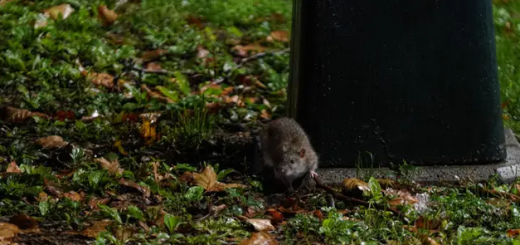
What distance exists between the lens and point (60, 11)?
9.48m

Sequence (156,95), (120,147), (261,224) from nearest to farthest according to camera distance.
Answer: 1. (261,224)
2. (120,147)
3. (156,95)

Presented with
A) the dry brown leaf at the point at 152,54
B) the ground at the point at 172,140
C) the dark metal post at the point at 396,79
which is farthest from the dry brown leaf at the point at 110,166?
the dry brown leaf at the point at 152,54

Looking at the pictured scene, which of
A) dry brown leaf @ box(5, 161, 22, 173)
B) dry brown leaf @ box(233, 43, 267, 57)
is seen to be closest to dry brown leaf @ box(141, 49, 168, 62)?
dry brown leaf @ box(233, 43, 267, 57)

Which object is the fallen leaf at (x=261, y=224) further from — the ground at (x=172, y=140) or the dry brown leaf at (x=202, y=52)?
the dry brown leaf at (x=202, y=52)

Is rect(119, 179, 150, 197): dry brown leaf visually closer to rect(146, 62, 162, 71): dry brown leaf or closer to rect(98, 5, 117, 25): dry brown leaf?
rect(146, 62, 162, 71): dry brown leaf

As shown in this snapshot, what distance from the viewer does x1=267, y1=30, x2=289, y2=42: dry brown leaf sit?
956cm

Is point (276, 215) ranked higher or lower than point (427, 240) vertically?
lower

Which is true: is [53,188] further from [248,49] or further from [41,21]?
[248,49]

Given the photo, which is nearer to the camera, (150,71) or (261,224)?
(261,224)

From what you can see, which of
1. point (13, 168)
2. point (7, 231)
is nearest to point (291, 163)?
point (13, 168)

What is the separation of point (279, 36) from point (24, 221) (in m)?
4.90

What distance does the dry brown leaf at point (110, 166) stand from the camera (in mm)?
6094

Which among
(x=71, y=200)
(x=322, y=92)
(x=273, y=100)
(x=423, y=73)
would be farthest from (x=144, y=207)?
(x=273, y=100)

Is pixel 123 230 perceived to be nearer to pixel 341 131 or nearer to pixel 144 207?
pixel 144 207
